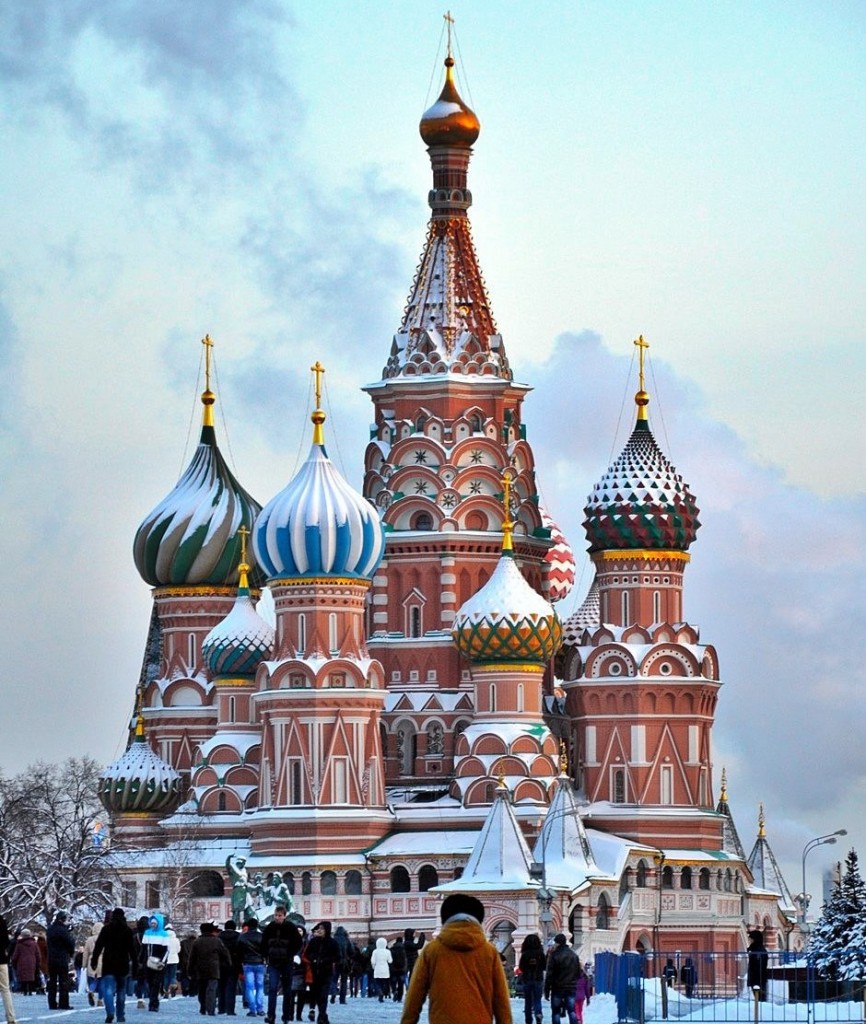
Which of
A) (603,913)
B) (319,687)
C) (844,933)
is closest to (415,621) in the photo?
(319,687)

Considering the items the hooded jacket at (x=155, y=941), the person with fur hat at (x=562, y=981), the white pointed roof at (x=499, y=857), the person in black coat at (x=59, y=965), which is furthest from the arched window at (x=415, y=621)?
the person with fur hat at (x=562, y=981)

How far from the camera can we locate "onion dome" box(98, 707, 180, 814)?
7438 centimetres

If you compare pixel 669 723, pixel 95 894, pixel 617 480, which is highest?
pixel 617 480

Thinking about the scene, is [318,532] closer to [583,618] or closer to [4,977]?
[583,618]

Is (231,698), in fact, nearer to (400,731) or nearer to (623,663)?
(400,731)

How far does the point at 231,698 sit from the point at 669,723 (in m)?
9.94

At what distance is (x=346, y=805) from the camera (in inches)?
2736

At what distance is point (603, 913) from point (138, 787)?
40.4ft

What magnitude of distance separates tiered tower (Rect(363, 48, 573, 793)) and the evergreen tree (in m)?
22.5

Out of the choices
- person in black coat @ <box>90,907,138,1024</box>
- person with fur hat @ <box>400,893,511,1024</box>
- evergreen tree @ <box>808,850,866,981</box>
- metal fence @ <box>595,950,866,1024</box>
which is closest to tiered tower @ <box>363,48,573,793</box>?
evergreen tree @ <box>808,850,866,981</box>

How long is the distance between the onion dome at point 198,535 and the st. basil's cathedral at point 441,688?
2.6 inches

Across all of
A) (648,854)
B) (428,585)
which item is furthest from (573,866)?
(428,585)

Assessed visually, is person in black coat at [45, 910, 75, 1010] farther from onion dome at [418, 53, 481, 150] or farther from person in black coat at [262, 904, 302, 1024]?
onion dome at [418, 53, 481, 150]

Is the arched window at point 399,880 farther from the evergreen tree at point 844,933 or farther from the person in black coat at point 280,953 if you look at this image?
the person in black coat at point 280,953
